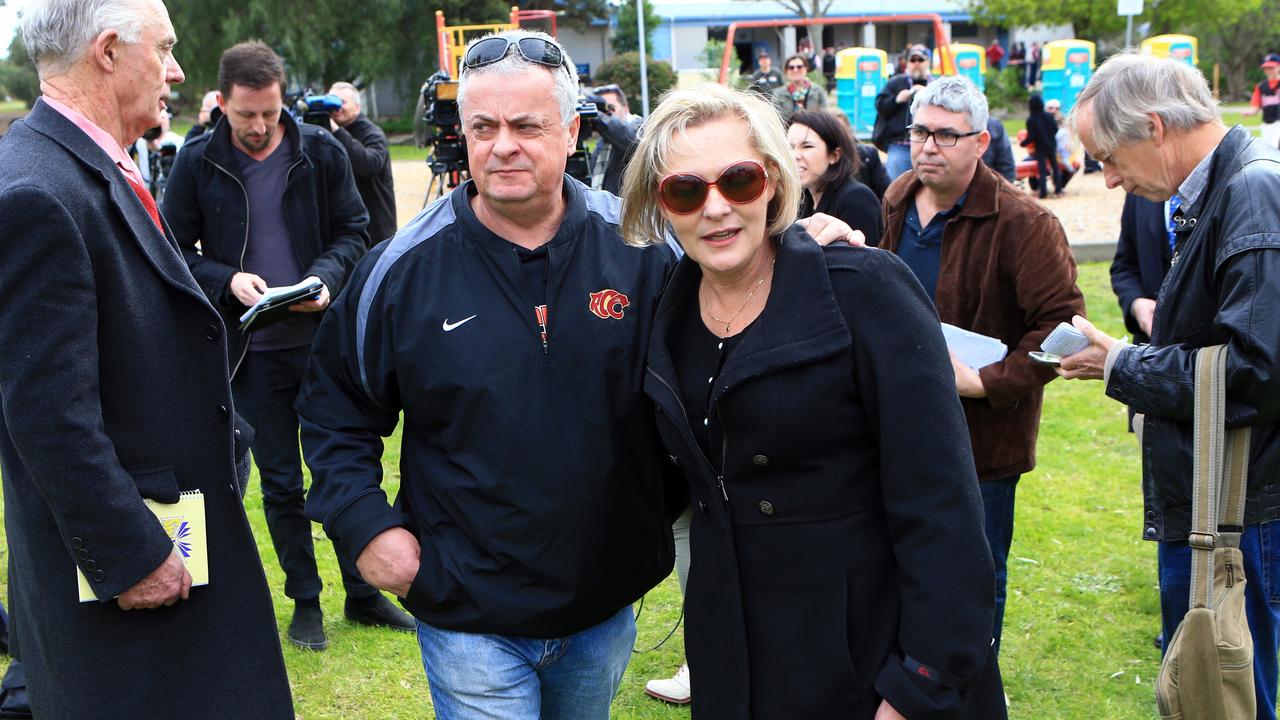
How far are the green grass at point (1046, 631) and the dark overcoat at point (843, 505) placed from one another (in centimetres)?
199

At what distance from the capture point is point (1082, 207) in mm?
15797

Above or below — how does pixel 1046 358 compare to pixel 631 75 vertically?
below

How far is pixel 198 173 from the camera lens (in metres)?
4.35

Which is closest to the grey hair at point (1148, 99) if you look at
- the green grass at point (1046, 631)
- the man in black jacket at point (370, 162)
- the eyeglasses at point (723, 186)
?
the eyeglasses at point (723, 186)

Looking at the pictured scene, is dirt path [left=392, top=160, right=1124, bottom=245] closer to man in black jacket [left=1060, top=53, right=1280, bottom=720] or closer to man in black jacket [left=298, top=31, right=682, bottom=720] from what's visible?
man in black jacket [left=1060, top=53, right=1280, bottom=720]

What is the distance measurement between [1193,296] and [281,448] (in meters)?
3.23

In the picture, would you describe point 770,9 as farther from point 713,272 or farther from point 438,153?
point 713,272

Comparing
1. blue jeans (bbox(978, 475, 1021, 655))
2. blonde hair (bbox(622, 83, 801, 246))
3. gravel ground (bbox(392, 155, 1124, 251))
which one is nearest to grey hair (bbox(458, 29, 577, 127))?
blonde hair (bbox(622, 83, 801, 246))

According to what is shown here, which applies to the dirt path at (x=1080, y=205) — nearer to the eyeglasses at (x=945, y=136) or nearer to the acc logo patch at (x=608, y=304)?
the eyeglasses at (x=945, y=136)

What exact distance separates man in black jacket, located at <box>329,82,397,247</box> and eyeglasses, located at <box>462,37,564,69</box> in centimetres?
389

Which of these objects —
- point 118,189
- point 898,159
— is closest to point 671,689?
point 118,189

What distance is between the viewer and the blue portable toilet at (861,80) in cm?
2567

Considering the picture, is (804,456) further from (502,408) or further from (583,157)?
(583,157)

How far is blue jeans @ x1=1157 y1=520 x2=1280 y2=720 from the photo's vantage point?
9.17 feet
